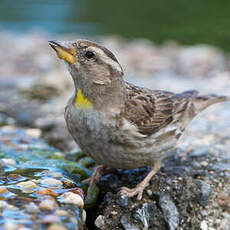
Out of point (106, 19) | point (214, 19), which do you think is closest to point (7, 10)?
point (106, 19)

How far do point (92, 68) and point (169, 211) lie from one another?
1.34m

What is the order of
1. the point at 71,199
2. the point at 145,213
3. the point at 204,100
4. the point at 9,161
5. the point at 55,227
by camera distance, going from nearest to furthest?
the point at 55,227 < the point at 71,199 < the point at 145,213 < the point at 9,161 < the point at 204,100

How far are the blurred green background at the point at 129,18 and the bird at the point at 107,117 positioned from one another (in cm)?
732

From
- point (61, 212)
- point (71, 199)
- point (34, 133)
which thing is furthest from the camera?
point (34, 133)

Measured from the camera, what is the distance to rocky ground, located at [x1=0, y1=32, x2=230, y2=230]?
3473mm

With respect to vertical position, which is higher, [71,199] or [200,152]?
[200,152]

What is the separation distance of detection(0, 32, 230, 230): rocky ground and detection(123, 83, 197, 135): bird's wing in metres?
0.41

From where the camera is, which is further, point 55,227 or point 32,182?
point 32,182

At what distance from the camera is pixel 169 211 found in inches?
161

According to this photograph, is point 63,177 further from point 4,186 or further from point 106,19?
point 106,19

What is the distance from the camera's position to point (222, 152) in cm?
494

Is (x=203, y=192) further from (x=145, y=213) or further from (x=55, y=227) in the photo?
(x=55, y=227)

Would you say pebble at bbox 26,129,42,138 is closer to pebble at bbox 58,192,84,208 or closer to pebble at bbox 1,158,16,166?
pebble at bbox 1,158,16,166

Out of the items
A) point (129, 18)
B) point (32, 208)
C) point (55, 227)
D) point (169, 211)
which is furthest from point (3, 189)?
point (129, 18)
